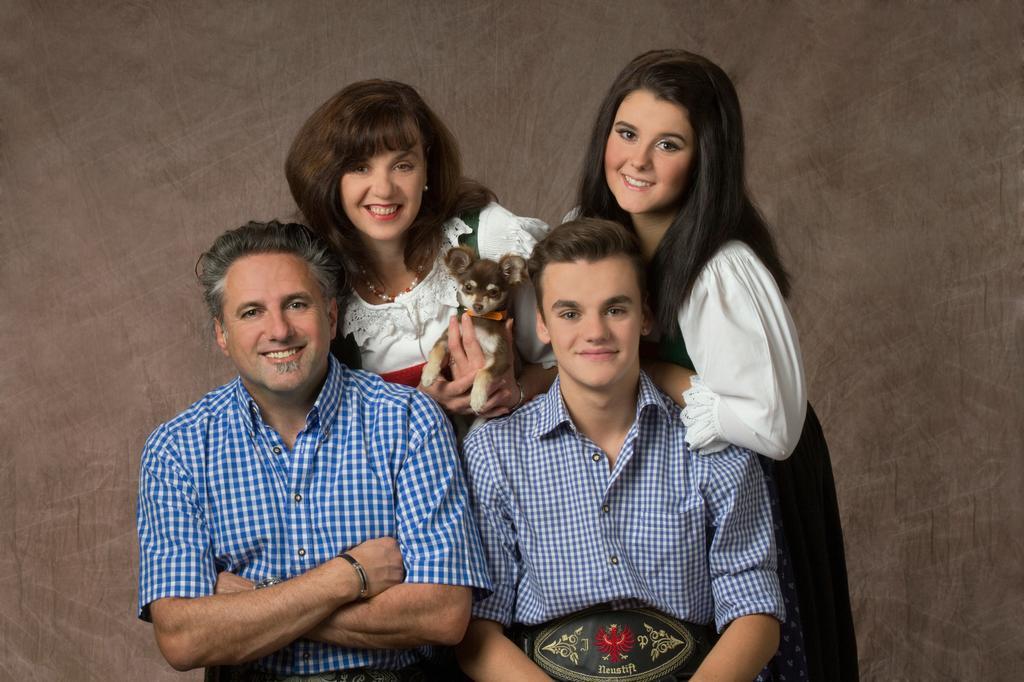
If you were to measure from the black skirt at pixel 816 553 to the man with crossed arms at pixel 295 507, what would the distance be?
0.93 meters

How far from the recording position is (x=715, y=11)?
4734 millimetres

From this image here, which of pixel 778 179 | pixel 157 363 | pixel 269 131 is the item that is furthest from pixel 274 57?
pixel 778 179

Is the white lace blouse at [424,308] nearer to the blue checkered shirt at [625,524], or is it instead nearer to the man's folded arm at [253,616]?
the blue checkered shirt at [625,524]

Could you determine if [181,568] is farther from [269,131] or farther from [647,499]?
[269,131]

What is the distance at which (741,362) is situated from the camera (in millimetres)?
3082

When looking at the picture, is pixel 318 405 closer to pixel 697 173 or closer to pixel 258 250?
pixel 258 250

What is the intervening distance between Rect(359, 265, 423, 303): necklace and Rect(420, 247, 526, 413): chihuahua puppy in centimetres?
12

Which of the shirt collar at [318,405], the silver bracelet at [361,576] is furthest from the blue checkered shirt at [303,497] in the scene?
the silver bracelet at [361,576]

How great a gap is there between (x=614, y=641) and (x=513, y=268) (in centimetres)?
104

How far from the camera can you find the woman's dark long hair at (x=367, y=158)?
3.43 metres

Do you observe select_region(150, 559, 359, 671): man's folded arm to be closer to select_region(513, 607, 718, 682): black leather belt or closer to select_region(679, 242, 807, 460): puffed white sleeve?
select_region(513, 607, 718, 682): black leather belt

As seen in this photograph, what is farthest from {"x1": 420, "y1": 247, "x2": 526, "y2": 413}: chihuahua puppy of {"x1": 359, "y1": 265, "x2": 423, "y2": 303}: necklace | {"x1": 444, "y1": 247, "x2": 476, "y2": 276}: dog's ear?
{"x1": 359, "y1": 265, "x2": 423, "y2": 303}: necklace

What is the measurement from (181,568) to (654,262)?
56.5 inches

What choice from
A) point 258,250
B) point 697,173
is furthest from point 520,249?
point 258,250
